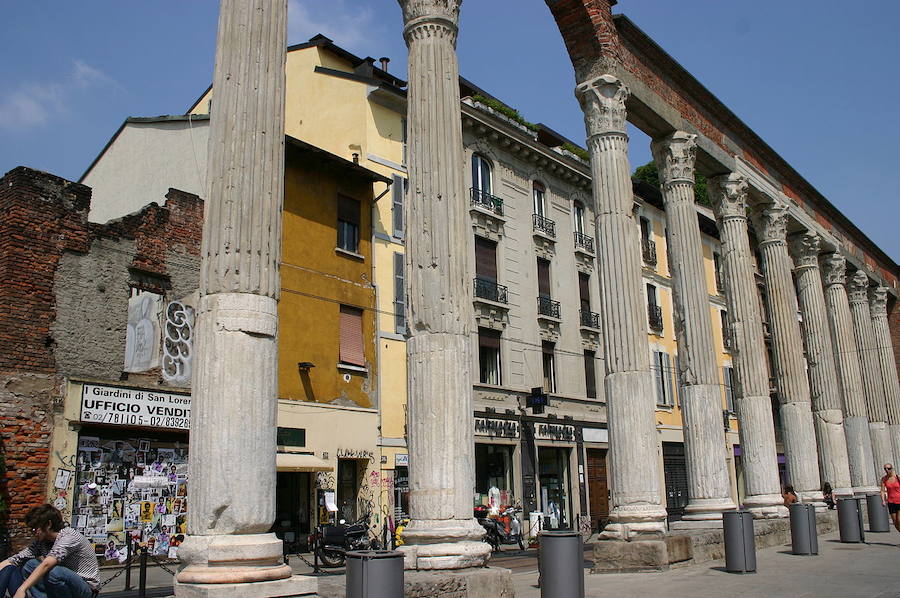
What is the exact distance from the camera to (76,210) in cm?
1602

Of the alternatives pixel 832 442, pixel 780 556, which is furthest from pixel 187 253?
pixel 832 442

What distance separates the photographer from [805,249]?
23172 mm

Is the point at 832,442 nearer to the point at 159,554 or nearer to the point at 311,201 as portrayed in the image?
the point at 311,201

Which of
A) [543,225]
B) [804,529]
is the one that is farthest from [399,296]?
[804,529]

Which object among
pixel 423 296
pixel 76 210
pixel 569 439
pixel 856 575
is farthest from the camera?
pixel 569 439

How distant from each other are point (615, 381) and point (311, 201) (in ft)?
36.0

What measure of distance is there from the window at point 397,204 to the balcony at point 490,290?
9.64 feet

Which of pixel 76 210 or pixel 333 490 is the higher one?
pixel 76 210

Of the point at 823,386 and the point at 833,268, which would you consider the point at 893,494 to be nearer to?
the point at 823,386

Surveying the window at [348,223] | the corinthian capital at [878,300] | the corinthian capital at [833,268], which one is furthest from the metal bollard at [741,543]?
the corinthian capital at [878,300]

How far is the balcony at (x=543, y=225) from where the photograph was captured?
2724cm

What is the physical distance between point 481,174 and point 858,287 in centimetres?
1388

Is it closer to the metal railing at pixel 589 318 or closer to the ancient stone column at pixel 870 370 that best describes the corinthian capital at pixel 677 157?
the metal railing at pixel 589 318

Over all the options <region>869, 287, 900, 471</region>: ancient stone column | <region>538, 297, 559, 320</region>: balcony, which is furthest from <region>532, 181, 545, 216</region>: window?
<region>869, 287, 900, 471</region>: ancient stone column
